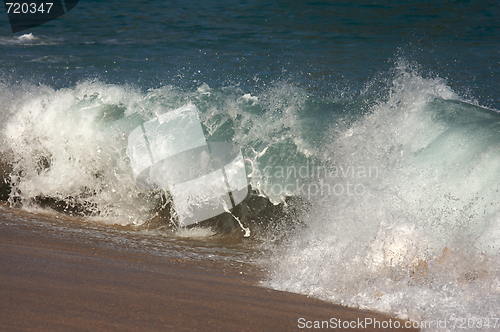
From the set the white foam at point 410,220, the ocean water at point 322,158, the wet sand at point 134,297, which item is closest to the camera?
the wet sand at point 134,297

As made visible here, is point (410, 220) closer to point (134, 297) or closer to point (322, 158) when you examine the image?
point (322, 158)

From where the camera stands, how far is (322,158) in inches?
154

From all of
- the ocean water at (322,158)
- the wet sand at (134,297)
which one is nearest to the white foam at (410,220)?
the ocean water at (322,158)

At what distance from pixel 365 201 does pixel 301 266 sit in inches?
32.3

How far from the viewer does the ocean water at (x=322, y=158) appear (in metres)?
2.70

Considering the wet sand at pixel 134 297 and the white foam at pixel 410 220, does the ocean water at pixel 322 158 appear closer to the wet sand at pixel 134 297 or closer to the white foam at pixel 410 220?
the white foam at pixel 410 220

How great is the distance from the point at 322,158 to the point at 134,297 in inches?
87.4

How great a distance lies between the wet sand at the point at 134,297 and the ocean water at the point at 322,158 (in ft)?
0.74

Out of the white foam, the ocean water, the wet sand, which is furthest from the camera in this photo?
the ocean water

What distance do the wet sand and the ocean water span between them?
0.23 meters

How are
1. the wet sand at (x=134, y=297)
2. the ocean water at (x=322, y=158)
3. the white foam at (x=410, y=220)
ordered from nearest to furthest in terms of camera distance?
the wet sand at (x=134, y=297)
the white foam at (x=410, y=220)
the ocean water at (x=322, y=158)

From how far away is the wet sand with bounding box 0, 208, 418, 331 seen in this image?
2033mm

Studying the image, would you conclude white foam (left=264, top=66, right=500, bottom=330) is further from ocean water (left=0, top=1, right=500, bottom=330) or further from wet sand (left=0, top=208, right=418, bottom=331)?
wet sand (left=0, top=208, right=418, bottom=331)

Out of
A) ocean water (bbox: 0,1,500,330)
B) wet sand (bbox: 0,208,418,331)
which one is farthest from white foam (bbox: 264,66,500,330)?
wet sand (bbox: 0,208,418,331)
